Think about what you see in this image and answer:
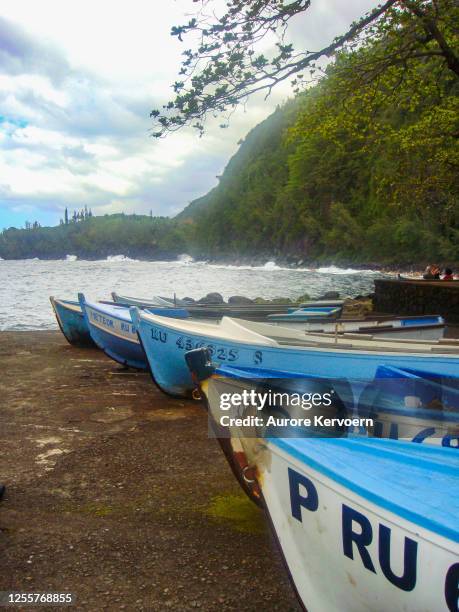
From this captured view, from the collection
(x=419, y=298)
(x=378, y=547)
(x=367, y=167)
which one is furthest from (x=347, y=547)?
(x=367, y=167)

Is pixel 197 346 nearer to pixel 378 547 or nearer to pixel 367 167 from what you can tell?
pixel 378 547

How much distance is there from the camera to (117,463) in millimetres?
6039

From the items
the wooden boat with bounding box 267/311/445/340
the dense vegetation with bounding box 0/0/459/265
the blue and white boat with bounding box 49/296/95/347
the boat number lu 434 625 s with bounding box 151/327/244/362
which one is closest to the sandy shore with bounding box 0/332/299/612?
the boat number lu 434 625 s with bounding box 151/327/244/362

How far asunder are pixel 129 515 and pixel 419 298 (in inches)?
634

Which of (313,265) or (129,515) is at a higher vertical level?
(313,265)

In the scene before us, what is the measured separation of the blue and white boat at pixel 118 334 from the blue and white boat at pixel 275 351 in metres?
1.97

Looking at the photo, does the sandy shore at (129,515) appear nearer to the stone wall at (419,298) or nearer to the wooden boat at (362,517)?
the wooden boat at (362,517)

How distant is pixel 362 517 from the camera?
2602mm

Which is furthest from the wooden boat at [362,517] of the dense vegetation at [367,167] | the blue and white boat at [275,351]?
the dense vegetation at [367,167]

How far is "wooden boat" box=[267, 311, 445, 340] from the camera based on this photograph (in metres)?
10.1

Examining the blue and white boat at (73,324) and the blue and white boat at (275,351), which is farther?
the blue and white boat at (73,324)

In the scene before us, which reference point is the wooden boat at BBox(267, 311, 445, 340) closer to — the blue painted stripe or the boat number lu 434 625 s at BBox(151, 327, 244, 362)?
the boat number lu 434 625 s at BBox(151, 327, 244, 362)

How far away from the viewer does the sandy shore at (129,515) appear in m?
3.75

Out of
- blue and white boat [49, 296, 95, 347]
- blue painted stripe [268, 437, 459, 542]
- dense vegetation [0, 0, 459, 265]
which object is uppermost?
dense vegetation [0, 0, 459, 265]
